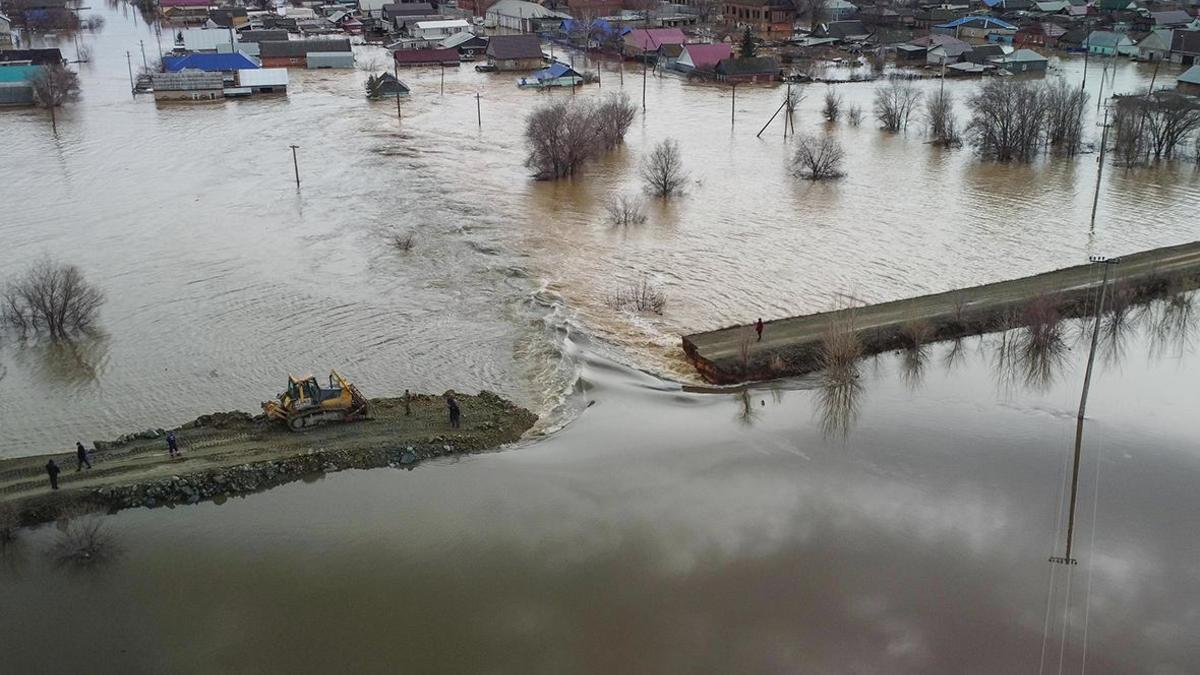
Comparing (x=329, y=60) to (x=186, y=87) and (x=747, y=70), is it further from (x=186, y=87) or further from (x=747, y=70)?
(x=747, y=70)

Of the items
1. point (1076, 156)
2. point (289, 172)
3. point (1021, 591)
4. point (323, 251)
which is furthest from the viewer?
point (1076, 156)

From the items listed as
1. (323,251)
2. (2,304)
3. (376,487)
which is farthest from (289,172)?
(376,487)

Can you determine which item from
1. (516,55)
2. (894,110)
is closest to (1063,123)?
(894,110)

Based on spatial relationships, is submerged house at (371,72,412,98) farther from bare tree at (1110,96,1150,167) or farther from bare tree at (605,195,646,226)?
bare tree at (1110,96,1150,167)

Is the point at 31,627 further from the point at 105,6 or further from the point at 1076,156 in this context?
the point at 105,6

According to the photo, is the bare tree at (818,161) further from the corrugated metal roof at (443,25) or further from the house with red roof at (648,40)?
the corrugated metal roof at (443,25)

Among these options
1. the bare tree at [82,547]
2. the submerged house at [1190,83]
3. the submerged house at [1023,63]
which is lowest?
the bare tree at [82,547]

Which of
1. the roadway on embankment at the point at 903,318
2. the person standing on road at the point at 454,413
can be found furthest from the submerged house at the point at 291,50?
the person standing on road at the point at 454,413
